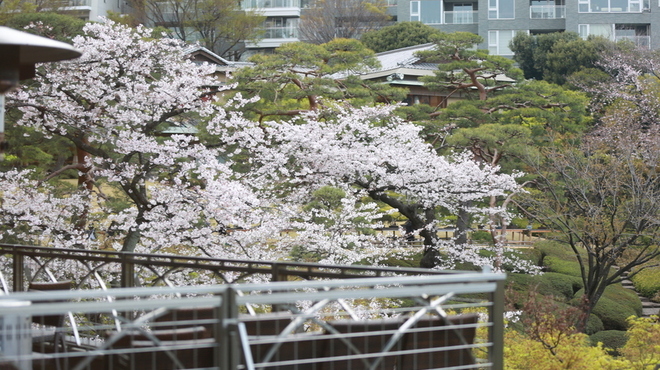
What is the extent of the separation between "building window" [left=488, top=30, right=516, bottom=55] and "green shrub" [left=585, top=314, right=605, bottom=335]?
906 inches

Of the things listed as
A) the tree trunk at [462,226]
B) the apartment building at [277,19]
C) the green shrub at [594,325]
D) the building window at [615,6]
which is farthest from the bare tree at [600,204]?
the apartment building at [277,19]

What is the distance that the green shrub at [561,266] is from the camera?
69.6 ft

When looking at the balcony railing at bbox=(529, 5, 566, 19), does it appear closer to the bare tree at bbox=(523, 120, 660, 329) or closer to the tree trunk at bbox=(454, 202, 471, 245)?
the bare tree at bbox=(523, 120, 660, 329)

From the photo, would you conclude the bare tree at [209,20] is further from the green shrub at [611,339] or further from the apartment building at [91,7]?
the green shrub at [611,339]

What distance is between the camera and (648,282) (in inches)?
822

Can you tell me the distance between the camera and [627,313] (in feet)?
58.1

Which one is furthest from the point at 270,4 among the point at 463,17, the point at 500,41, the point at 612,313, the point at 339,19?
the point at 612,313

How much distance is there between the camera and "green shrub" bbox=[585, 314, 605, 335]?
1658 centimetres

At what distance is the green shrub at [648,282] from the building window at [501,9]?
768 inches

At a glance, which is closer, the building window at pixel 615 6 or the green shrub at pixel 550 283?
the green shrub at pixel 550 283

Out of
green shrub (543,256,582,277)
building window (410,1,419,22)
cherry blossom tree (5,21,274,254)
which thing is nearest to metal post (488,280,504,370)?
cherry blossom tree (5,21,274,254)

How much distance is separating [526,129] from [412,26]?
18.7 m

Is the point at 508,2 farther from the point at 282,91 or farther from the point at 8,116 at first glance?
the point at 8,116

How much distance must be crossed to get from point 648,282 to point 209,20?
72.2ft
